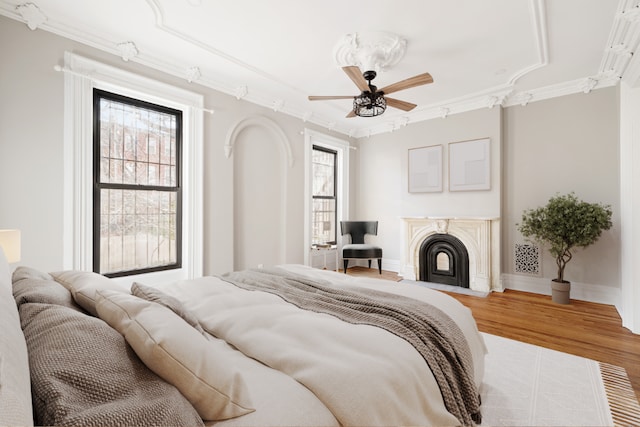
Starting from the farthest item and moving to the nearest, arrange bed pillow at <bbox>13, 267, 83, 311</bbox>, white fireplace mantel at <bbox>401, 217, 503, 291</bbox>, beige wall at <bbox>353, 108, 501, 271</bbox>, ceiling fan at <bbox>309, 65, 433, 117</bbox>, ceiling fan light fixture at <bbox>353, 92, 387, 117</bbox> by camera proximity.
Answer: beige wall at <bbox>353, 108, 501, 271</bbox>
white fireplace mantel at <bbox>401, 217, 503, 291</bbox>
ceiling fan light fixture at <bbox>353, 92, 387, 117</bbox>
ceiling fan at <bbox>309, 65, 433, 117</bbox>
bed pillow at <bbox>13, 267, 83, 311</bbox>

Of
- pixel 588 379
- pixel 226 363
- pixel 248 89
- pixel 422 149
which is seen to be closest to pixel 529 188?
pixel 422 149

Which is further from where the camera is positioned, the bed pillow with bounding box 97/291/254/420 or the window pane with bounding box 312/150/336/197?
the window pane with bounding box 312/150/336/197

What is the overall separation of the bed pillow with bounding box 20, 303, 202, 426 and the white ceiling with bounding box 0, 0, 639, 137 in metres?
2.62

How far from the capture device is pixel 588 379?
79.8 inches

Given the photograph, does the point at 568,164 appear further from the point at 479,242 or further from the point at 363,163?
the point at 363,163

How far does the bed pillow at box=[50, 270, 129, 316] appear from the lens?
108 centimetres

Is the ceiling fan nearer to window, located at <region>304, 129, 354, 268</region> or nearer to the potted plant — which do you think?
window, located at <region>304, 129, 354, 268</region>

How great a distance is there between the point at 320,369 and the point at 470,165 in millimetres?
4488

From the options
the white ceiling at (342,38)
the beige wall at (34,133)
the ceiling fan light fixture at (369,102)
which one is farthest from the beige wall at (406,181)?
the beige wall at (34,133)

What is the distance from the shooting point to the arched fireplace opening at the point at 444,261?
4.51m

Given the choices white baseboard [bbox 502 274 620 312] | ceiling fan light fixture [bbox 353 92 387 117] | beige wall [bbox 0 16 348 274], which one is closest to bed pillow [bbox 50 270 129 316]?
beige wall [bbox 0 16 348 274]

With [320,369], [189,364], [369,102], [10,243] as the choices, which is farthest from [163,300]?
[369,102]

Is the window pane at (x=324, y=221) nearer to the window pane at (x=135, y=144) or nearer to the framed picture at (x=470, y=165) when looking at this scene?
the framed picture at (x=470, y=165)

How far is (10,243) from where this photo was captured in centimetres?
180
